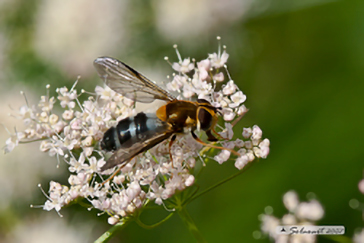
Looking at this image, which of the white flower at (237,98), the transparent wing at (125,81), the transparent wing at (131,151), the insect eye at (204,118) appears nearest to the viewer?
the transparent wing at (131,151)

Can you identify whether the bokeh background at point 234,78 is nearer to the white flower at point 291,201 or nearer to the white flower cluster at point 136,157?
the white flower at point 291,201

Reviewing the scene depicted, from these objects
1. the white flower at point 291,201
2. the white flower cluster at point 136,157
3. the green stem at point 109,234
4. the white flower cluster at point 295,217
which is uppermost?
the white flower cluster at point 136,157

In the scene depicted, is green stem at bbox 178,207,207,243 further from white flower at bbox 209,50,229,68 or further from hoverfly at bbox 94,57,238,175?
white flower at bbox 209,50,229,68

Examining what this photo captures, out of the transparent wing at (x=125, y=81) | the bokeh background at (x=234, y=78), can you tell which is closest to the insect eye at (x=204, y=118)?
the transparent wing at (x=125, y=81)

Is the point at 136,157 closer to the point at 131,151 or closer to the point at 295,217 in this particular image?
the point at 131,151

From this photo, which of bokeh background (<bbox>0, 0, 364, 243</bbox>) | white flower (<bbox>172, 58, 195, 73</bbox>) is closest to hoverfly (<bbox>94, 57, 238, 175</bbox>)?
white flower (<bbox>172, 58, 195, 73</bbox>)

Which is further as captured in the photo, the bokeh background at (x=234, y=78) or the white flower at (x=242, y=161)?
the bokeh background at (x=234, y=78)

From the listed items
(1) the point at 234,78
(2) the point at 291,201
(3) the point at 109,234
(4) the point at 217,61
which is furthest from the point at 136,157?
(1) the point at 234,78
